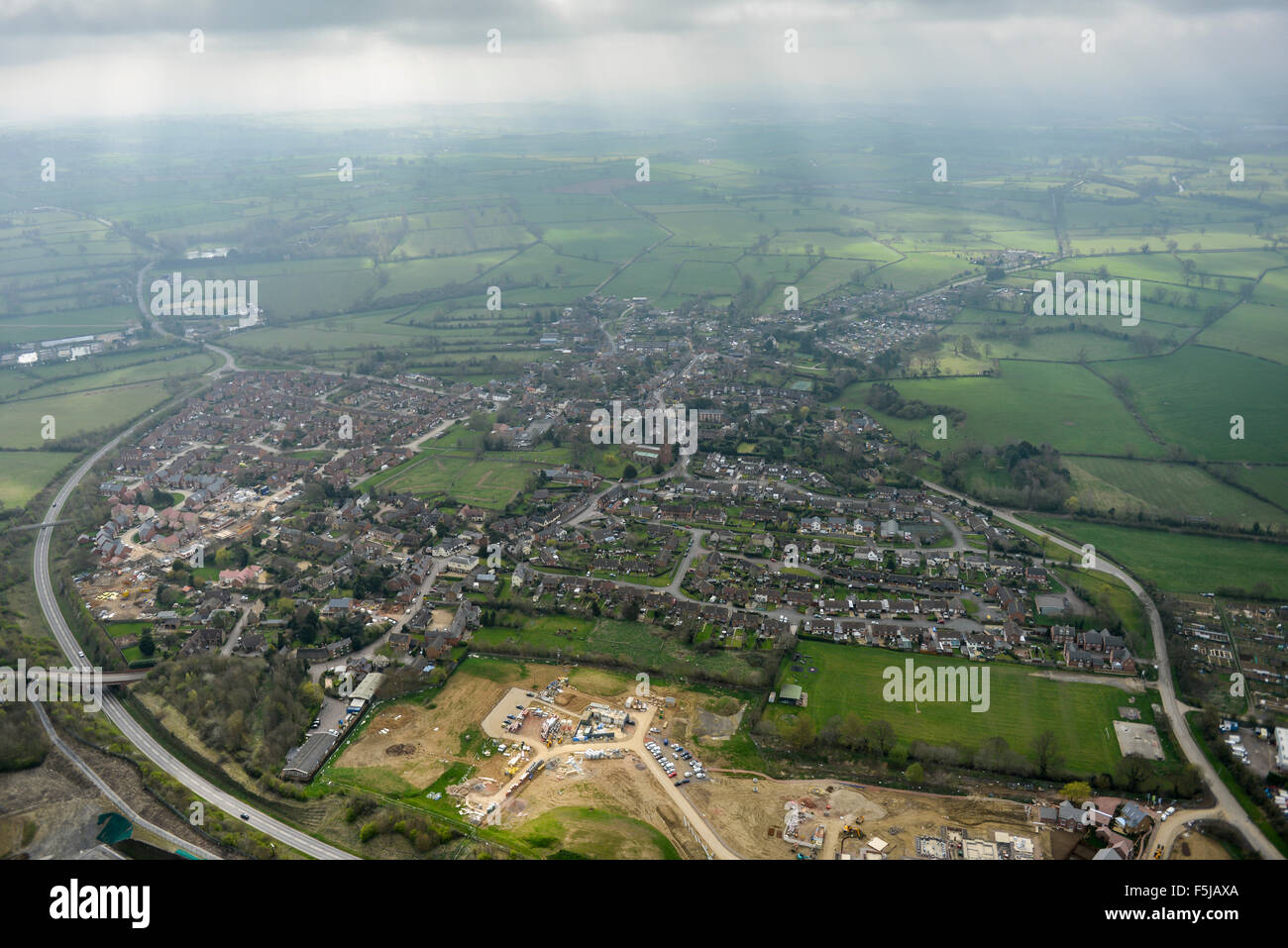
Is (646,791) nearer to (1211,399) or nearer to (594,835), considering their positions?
(594,835)

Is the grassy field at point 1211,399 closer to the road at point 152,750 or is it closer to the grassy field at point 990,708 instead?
the grassy field at point 990,708

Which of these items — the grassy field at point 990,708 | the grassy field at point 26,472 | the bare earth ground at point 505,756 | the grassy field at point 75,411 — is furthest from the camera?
the grassy field at point 75,411

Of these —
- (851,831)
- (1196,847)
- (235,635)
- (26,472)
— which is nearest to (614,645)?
(851,831)

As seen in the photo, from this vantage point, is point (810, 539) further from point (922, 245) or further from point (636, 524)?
point (922, 245)

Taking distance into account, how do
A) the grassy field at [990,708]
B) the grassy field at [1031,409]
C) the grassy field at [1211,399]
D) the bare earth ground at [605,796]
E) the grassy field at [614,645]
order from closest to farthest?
the bare earth ground at [605,796] < the grassy field at [990,708] < the grassy field at [614,645] < the grassy field at [1211,399] < the grassy field at [1031,409]

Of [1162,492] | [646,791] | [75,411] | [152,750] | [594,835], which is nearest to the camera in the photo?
[594,835]

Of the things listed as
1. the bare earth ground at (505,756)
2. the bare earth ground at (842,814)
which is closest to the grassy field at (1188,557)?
the bare earth ground at (842,814)
